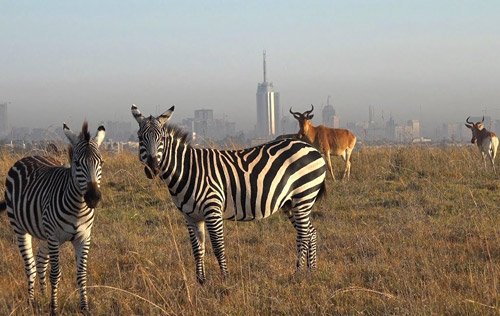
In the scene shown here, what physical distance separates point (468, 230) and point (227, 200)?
12.5 ft

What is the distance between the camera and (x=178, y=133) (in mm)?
7281

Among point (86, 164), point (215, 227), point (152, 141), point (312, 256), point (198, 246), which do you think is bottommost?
point (312, 256)

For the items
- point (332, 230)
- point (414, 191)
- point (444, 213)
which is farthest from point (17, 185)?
point (414, 191)

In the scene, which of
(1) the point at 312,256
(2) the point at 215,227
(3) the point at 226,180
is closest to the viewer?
(2) the point at 215,227

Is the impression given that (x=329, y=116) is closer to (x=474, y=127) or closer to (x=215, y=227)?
(x=474, y=127)

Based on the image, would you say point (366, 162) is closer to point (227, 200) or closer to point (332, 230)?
point (332, 230)

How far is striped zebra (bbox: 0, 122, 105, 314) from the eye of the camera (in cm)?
554

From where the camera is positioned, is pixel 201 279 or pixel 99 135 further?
pixel 201 279

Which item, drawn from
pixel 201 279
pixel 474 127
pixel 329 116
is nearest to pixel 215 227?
pixel 201 279

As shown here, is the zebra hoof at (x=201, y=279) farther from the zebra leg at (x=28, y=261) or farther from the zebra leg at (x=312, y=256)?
the zebra leg at (x=28, y=261)

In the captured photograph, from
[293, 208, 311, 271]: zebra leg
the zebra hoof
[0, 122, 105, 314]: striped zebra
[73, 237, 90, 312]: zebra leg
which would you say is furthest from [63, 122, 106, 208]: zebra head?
[293, 208, 311, 271]: zebra leg

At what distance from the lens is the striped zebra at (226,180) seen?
683cm

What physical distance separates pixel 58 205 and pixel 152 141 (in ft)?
4.18

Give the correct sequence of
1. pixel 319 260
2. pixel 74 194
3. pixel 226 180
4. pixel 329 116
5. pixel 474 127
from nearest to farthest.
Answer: pixel 74 194, pixel 226 180, pixel 319 260, pixel 474 127, pixel 329 116
